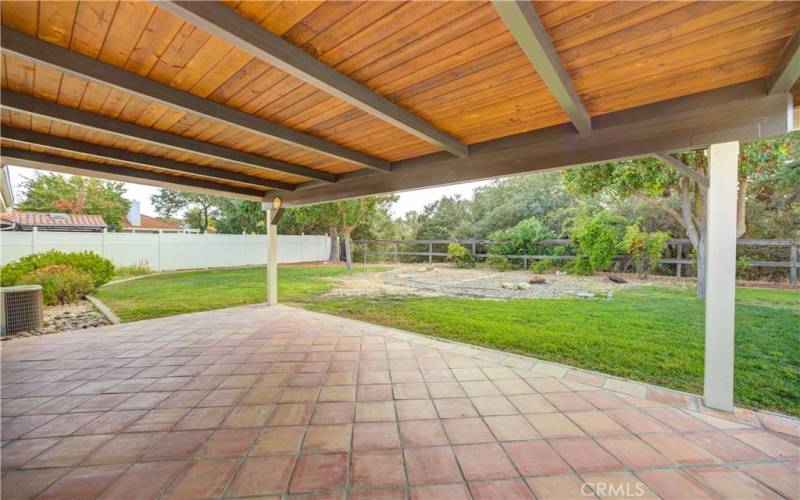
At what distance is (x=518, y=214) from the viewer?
44.1 feet

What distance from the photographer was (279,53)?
5.03ft

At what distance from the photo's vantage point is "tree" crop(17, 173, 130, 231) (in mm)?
14344

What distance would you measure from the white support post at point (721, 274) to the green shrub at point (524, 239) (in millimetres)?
7236

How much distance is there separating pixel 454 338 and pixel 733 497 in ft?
8.10

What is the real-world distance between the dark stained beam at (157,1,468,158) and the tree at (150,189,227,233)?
64.4 feet

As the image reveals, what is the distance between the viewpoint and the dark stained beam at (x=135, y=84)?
1.52 meters

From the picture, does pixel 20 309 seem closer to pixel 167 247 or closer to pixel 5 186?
pixel 5 186

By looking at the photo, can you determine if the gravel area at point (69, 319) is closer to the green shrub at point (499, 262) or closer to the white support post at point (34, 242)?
the white support post at point (34, 242)

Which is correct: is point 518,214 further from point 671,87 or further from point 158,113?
point 158,113

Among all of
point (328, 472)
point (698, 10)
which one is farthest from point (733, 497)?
point (698, 10)

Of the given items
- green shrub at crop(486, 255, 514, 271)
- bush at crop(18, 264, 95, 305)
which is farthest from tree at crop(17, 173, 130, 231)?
green shrub at crop(486, 255, 514, 271)

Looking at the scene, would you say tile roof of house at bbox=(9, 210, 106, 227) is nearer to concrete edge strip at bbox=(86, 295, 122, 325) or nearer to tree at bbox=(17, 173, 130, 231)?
tree at bbox=(17, 173, 130, 231)

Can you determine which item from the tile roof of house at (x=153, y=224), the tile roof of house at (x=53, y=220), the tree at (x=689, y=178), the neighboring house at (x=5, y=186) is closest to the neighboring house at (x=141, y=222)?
the tile roof of house at (x=153, y=224)

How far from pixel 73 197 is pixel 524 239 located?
64.6ft
